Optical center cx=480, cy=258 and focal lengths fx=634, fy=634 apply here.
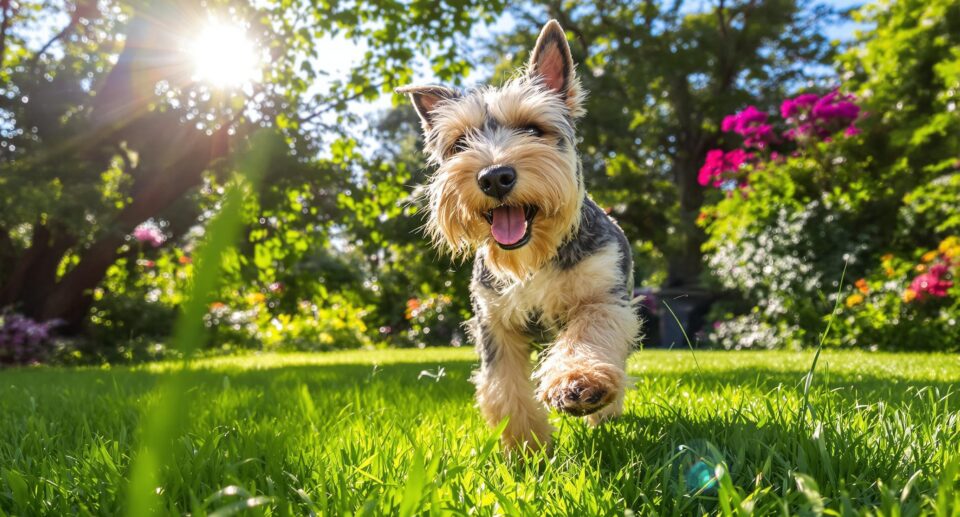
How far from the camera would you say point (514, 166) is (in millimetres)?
2725

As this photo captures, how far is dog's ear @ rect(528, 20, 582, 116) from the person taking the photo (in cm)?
312

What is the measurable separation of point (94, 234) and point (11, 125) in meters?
2.19

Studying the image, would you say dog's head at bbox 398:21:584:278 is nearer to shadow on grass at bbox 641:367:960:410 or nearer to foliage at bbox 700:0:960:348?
shadow on grass at bbox 641:367:960:410

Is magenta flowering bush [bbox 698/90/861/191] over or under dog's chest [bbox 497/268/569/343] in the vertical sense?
over

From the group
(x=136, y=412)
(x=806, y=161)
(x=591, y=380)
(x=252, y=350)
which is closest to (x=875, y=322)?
(x=806, y=161)

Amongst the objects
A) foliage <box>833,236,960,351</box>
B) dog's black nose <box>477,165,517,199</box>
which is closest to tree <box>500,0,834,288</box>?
foliage <box>833,236,960,351</box>

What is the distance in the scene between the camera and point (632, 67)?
62.6ft

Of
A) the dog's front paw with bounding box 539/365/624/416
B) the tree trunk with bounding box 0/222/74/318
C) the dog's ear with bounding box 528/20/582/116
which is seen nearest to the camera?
the dog's front paw with bounding box 539/365/624/416

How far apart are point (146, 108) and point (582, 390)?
35.8 ft

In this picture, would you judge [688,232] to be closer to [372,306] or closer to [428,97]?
[372,306]

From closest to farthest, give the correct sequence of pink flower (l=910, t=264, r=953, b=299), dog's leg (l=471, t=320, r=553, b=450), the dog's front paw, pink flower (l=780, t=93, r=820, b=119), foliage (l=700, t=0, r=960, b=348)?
the dog's front paw → dog's leg (l=471, t=320, r=553, b=450) → pink flower (l=910, t=264, r=953, b=299) → foliage (l=700, t=0, r=960, b=348) → pink flower (l=780, t=93, r=820, b=119)

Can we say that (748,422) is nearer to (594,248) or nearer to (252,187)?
(594,248)

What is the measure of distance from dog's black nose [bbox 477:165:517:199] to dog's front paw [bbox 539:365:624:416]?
899mm

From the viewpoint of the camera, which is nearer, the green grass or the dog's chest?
the green grass
